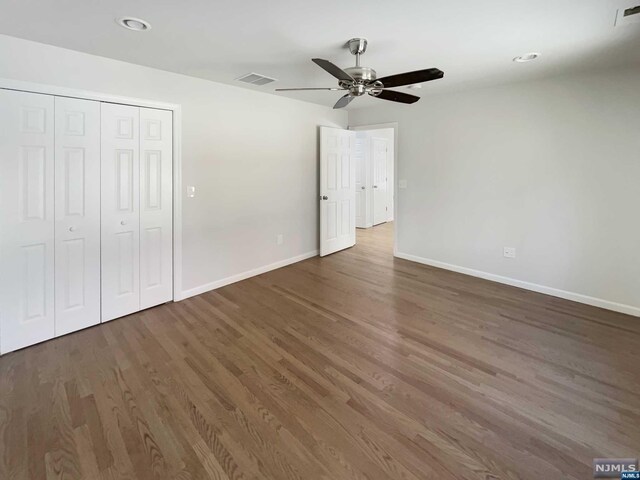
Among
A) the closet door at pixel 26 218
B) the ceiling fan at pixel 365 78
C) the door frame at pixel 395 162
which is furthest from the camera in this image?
the door frame at pixel 395 162

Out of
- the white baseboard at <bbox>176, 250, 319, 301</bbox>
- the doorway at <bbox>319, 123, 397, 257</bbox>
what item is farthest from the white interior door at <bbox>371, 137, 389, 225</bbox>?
the white baseboard at <bbox>176, 250, 319, 301</bbox>

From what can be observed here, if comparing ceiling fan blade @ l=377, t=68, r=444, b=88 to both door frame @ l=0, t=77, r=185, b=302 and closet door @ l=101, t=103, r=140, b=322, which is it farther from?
closet door @ l=101, t=103, r=140, b=322

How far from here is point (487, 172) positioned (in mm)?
4059

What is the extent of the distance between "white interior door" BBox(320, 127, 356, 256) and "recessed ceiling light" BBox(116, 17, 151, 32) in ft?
9.57

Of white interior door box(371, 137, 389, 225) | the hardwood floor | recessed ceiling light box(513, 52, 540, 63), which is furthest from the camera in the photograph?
white interior door box(371, 137, 389, 225)

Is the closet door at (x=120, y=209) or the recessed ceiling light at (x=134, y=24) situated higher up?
the recessed ceiling light at (x=134, y=24)

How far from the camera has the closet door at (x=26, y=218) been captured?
7.92 feet

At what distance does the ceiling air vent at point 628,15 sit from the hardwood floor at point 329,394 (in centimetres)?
237

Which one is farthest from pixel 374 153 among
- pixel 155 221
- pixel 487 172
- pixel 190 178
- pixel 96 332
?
pixel 96 332

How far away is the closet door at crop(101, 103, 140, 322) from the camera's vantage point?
2898 millimetres

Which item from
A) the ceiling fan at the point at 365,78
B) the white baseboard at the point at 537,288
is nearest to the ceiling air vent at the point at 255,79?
the ceiling fan at the point at 365,78

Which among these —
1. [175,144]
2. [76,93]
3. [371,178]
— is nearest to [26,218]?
[76,93]

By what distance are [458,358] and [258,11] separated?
280cm

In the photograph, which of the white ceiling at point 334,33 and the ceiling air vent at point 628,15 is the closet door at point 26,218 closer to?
the white ceiling at point 334,33
